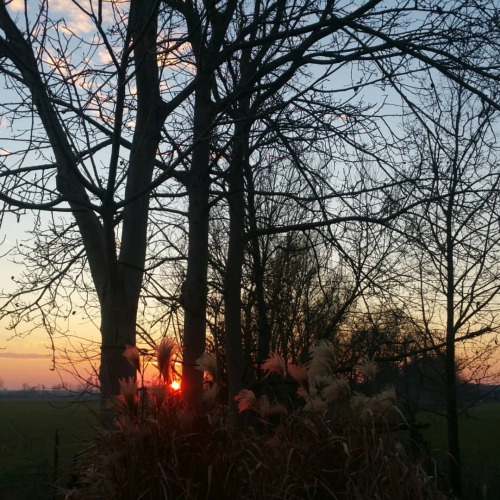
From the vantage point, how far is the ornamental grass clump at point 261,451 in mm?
3615

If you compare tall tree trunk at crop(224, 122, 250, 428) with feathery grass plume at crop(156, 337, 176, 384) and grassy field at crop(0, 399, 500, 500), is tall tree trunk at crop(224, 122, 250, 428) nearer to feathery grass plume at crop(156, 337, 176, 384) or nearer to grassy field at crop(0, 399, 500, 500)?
grassy field at crop(0, 399, 500, 500)

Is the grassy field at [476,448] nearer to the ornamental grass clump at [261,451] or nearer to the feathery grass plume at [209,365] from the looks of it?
the ornamental grass clump at [261,451]

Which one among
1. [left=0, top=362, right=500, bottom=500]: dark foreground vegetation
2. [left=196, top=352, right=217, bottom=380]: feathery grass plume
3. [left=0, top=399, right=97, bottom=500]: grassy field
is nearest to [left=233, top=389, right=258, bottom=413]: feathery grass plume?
[left=0, top=362, right=500, bottom=500]: dark foreground vegetation

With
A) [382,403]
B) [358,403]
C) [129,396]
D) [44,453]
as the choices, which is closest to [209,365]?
[129,396]

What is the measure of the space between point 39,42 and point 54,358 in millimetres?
3856

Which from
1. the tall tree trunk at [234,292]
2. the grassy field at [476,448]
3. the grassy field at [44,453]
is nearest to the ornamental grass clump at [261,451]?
the grassy field at [44,453]

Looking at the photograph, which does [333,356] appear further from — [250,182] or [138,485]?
[250,182]

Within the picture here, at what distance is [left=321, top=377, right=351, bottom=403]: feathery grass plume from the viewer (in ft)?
12.8

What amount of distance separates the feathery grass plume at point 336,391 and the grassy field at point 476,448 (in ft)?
3.28

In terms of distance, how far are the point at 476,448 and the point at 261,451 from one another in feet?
88.5

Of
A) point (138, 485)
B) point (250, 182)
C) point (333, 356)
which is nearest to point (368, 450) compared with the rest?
point (333, 356)

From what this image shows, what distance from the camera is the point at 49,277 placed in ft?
31.1

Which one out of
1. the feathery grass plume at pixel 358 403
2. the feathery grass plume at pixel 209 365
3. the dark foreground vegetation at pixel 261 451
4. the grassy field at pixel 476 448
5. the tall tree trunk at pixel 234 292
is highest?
the tall tree trunk at pixel 234 292

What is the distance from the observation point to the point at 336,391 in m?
3.91
